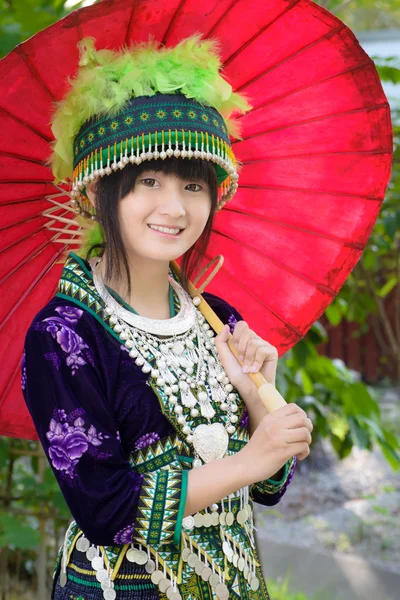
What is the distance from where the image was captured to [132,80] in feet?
5.09

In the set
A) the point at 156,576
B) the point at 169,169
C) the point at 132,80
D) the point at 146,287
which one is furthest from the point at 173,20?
the point at 156,576

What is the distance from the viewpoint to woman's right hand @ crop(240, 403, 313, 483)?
1.47m

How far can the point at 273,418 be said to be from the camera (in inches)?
58.5

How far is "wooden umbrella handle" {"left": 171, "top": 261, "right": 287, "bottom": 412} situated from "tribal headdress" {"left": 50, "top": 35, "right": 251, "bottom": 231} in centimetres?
36

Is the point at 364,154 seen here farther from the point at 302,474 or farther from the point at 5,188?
the point at 302,474

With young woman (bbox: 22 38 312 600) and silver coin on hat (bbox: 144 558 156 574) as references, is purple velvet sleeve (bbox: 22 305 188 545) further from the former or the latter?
silver coin on hat (bbox: 144 558 156 574)

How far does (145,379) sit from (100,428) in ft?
0.60

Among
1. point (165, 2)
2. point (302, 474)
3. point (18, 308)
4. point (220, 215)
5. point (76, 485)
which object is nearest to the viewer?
point (76, 485)

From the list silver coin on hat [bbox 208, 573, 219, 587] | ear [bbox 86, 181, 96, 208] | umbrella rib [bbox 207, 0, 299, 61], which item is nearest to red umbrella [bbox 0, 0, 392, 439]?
umbrella rib [bbox 207, 0, 299, 61]

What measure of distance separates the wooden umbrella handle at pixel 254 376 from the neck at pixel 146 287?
118 mm

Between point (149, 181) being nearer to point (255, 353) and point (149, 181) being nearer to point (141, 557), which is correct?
point (255, 353)

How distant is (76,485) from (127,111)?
2.43 feet

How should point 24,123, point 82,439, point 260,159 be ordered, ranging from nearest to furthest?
1. point 82,439
2. point 24,123
3. point 260,159

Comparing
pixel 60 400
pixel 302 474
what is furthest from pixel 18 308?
pixel 302 474
